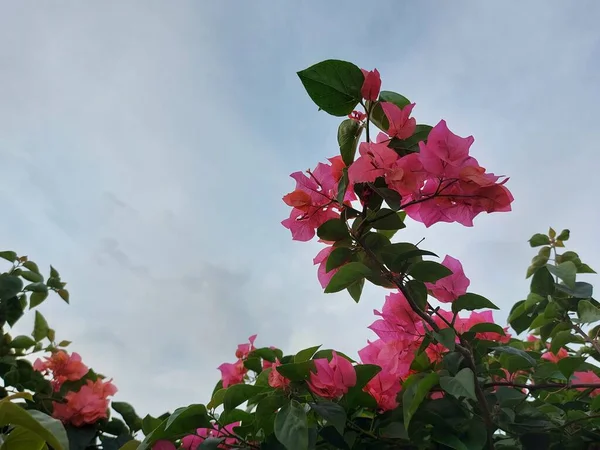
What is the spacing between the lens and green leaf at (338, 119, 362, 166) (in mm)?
660

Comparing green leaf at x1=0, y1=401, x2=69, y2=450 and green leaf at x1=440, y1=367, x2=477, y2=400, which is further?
green leaf at x1=440, y1=367, x2=477, y2=400

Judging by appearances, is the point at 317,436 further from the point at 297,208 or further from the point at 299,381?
the point at 297,208

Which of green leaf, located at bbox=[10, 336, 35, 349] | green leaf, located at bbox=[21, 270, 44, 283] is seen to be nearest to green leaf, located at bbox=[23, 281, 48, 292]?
green leaf, located at bbox=[21, 270, 44, 283]

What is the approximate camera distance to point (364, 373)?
2.16ft

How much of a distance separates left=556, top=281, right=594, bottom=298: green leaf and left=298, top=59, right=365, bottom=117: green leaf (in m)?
0.58

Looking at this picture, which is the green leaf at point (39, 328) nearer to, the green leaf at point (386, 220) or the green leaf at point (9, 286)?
the green leaf at point (9, 286)

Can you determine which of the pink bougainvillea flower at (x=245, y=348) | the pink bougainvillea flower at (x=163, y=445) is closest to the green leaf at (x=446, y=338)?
the pink bougainvillea flower at (x=163, y=445)

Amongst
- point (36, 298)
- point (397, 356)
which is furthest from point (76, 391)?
point (397, 356)

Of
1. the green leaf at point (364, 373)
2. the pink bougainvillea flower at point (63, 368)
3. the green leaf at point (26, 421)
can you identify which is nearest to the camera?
the green leaf at point (26, 421)

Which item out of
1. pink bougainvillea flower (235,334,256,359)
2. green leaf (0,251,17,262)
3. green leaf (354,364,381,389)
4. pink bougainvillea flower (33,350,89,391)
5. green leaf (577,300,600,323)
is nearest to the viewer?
green leaf (354,364,381,389)

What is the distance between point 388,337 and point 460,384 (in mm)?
163

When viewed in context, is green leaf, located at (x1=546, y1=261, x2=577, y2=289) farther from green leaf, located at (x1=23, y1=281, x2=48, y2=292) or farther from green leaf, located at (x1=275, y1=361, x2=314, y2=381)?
green leaf, located at (x1=23, y1=281, x2=48, y2=292)

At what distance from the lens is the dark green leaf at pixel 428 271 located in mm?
625

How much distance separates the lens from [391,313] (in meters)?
0.71
